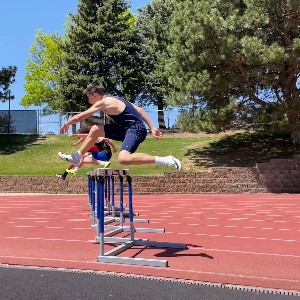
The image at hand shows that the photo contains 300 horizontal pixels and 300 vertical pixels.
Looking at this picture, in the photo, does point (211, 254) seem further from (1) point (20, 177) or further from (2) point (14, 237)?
(1) point (20, 177)

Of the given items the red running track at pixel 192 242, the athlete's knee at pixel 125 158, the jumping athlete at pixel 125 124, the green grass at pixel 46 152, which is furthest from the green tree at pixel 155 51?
the athlete's knee at pixel 125 158

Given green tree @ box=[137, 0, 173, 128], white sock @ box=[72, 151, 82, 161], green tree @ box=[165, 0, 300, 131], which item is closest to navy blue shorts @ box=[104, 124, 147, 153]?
white sock @ box=[72, 151, 82, 161]

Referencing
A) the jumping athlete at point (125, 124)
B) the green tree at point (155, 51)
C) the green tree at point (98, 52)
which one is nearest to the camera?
the jumping athlete at point (125, 124)

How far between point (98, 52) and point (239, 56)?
20401mm

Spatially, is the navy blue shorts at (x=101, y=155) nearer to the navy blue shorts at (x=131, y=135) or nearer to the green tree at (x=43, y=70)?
the navy blue shorts at (x=131, y=135)

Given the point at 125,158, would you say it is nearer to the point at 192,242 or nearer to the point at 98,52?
the point at 192,242

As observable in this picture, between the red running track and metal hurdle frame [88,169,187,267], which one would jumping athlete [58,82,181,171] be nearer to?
metal hurdle frame [88,169,187,267]

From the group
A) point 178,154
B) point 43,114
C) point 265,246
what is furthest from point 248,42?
point 43,114

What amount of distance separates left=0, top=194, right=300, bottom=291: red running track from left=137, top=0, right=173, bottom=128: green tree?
2708 centimetres

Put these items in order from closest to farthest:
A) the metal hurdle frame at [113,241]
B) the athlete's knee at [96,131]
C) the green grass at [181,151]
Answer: the metal hurdle frame at [113,241], the athlete's knee at [96,131], the green grass at [181,151]

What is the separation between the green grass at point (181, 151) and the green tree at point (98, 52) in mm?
7895

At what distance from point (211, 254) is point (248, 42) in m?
14.5

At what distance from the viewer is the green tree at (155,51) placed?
39875 mm

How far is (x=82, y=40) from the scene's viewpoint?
130 ft
